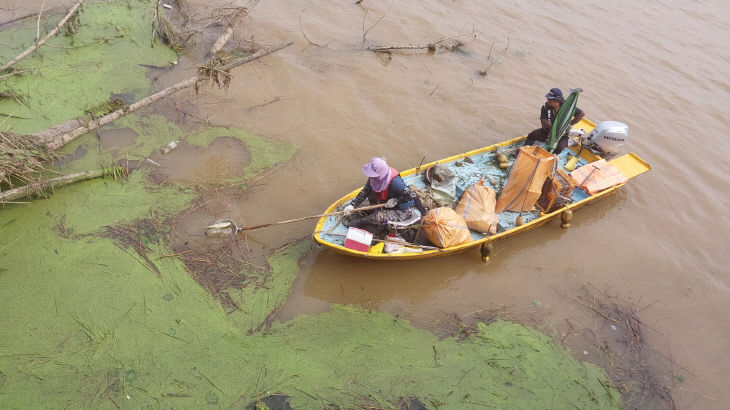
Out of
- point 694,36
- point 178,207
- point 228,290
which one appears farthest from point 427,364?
point 694,36

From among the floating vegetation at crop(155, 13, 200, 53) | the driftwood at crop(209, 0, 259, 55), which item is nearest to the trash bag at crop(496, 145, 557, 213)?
the driftwood at crop(209, 0, 259, 55)

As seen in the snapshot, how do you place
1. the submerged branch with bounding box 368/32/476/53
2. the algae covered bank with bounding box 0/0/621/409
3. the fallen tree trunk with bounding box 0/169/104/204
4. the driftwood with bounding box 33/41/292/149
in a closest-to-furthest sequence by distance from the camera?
the algae covered bank with bounding box 0/0/621/409, the fallen tree trunk with bounding box 0/169/104/204, the driftwood with bounding box 33/41/292/149, the submerged branch with bounding box 368/32/476/53

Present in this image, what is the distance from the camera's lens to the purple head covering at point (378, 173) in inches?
203

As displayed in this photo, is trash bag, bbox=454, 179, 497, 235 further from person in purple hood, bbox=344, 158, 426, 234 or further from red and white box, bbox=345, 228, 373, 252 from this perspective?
red and white box, bbox=345, 228, 373, 252

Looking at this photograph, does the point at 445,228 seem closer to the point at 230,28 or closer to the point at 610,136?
the point at 610,136

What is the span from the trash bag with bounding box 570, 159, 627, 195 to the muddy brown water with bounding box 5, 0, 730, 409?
2.25 feet

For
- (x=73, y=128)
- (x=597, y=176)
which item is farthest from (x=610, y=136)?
(x=73, y=128)

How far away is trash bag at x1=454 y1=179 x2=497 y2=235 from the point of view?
5.86 metres

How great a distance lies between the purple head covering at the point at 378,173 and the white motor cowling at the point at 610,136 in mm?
4055

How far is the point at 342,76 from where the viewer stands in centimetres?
921

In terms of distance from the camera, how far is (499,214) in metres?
6.41

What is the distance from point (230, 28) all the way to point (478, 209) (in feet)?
22.7

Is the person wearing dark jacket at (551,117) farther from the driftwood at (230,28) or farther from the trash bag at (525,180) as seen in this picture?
the driftwood at (230,28)

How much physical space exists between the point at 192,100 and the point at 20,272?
4275mm
